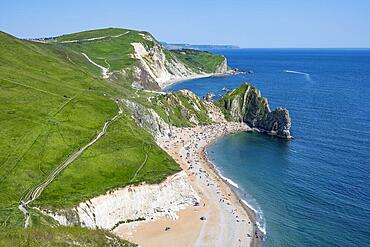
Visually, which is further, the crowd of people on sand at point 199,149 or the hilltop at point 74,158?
the crowd of people on sand at point 199,149

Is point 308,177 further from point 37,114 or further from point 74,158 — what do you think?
point 37,114

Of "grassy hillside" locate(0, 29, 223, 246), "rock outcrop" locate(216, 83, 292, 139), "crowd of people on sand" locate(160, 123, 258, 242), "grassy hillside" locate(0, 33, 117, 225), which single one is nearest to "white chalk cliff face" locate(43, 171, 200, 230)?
"grassy hillside" locate(0, 29, 223, 246)

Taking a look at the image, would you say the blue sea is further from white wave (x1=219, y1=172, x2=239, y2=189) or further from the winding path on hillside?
the winding path on hillside

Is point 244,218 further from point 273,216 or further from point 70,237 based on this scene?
point 70,237

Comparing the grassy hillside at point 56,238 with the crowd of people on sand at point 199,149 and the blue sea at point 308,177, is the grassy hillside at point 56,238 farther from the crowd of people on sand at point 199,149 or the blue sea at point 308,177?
the blue sea at point 308,177

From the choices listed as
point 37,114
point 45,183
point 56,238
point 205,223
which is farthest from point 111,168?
point 56,238

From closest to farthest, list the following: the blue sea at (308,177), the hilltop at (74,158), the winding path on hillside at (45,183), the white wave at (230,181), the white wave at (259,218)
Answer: the winding path on hillside at (45,183), the hilltop at (74,158), the blue sea at (308,177), the white wave at (259,218), the white wave at (230,181)

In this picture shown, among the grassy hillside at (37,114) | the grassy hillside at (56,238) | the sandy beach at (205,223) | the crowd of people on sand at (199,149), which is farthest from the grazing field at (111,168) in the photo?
A: the grassy hillside at (56,238)

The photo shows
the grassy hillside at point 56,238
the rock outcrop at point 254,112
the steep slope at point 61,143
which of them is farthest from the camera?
the rock outcrop at point 254,112
